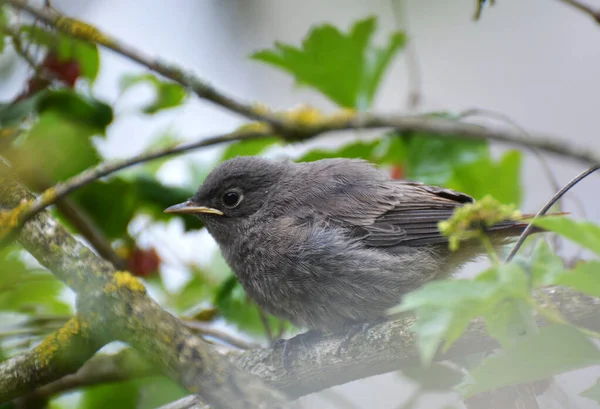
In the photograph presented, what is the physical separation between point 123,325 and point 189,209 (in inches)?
62.7

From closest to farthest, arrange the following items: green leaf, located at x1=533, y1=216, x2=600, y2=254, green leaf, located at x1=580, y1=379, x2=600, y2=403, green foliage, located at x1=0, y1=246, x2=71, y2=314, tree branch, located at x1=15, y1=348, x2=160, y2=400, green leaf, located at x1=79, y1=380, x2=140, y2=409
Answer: green leaf, located at x1=533, y1=216, x2=600, y2=254, green leaf, located at x1=580, y1=379, x2=600, y2=403, green foliage, located at x1=0, y1=246, x2=71, y2=314, tree branch, located at x1=15, y1=348, x2=160, y2=400, green leaf, located at x1=79, y1=380, x2=140, y2=409

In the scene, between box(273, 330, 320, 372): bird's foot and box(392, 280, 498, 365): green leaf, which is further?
box(273, 330, 320, 372): bird's foot

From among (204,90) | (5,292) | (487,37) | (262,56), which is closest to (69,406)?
(5,292)

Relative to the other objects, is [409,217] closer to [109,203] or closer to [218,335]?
[218,335]

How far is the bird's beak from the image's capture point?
13.7 feet

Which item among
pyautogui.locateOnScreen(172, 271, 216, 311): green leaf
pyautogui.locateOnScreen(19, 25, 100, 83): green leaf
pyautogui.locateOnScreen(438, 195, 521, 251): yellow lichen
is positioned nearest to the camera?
pyautogui.locateOnScreen(438, 195, 521, 251): yellow lichen

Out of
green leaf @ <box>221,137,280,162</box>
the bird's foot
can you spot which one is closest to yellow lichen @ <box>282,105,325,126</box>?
the bird's foot

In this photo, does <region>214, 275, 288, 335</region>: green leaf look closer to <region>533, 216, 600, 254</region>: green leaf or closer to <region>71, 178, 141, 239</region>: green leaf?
<region>71, 178, 141, 239</region>: green leaf

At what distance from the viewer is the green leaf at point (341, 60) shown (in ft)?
14.7

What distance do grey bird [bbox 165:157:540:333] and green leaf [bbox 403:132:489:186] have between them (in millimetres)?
92

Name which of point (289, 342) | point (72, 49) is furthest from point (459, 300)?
point (72, 49)

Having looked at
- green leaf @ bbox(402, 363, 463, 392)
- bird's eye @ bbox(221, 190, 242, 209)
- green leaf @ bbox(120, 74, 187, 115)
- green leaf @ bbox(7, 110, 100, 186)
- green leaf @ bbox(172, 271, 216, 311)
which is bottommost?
green leaf @ bbox(402, 363, 463, 392)

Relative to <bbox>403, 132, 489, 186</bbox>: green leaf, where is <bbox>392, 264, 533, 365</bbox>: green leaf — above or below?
below

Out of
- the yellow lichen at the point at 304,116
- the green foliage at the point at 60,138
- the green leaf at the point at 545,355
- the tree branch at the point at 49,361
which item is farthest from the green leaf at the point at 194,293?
the green leaf at the point at 545,355
